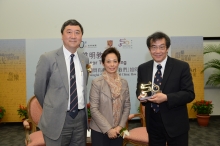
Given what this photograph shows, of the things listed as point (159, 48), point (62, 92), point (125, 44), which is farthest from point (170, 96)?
point (125, 44)

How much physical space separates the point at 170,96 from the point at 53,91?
112 cm

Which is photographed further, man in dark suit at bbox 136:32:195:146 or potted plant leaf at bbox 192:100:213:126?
potted plant leaf at bbox 192:100:213:126

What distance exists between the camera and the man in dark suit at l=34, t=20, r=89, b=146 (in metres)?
2.20

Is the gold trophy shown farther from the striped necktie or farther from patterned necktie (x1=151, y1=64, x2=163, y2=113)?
the striped necktie

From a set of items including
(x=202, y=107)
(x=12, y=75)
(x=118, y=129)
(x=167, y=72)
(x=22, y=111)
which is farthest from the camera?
(x=12, y=75)

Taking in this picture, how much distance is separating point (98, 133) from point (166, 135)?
0.74 metres

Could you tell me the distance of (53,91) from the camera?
7.30 ft

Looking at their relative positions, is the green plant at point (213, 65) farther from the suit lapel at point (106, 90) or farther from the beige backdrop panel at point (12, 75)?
the beige backdrop panel at point (12, 75)

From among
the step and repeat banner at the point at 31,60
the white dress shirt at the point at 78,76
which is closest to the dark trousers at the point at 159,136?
the white dress shirt at the point at 78,76

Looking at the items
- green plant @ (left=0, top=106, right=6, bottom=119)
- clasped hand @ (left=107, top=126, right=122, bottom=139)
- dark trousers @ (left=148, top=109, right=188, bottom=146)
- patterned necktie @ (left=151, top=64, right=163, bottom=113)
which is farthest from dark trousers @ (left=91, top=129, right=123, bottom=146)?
green plant @ (left=0, top=106, right=6, bottom=119)

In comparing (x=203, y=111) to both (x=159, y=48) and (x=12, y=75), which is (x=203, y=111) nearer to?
(x=159, y=48)

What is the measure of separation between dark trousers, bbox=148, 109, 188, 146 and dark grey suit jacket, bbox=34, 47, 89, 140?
899 mm

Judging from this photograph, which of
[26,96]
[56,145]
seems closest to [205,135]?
[56,145]

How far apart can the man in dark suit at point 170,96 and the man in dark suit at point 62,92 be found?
0.66m
